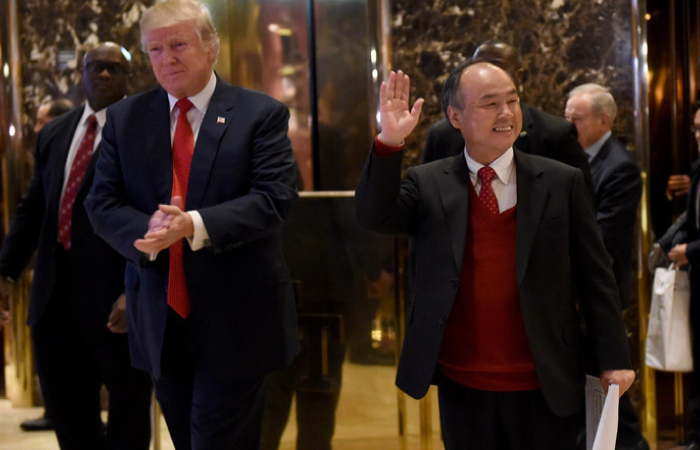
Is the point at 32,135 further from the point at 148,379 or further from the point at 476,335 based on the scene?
the point at 476,335

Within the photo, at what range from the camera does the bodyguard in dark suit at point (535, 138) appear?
3057mm

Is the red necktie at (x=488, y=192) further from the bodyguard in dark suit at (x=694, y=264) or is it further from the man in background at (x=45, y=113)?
the man in background at (x=45, y=113)

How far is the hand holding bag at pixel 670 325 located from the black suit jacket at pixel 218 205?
2035mm

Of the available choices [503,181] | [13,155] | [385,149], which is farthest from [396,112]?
[13,155]

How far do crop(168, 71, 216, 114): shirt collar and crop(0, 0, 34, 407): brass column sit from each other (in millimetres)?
2230

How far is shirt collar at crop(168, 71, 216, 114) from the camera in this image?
2.50 m

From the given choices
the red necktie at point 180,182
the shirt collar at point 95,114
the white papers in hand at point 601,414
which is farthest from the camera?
the shirt collar at point 95,114

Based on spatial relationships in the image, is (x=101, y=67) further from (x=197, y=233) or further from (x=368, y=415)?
(x=368, y=415)

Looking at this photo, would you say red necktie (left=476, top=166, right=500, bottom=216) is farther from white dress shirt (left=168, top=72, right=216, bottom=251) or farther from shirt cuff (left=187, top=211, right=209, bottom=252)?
white dress shirt (left=168, top=72, right=216, bottom=251)

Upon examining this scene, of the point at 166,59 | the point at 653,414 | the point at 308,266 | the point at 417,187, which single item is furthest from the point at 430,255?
the point at 653,414

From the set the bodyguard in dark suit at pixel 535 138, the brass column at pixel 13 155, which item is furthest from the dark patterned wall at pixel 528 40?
the brass column at pixel 13 155

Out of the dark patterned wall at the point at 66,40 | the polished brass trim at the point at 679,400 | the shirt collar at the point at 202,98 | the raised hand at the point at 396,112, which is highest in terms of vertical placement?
the dark patterned wall at the point at 66,40

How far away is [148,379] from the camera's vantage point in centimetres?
321

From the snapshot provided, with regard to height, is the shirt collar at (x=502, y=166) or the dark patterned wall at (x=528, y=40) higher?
the dark patterned wall at (x=528, y=40)
